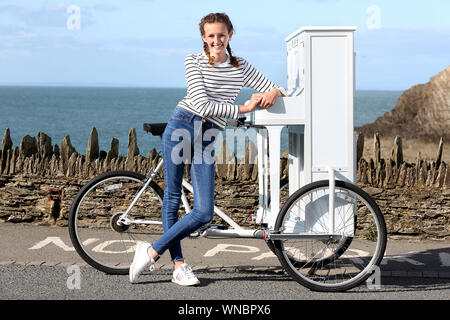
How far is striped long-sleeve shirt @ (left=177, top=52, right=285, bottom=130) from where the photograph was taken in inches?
193

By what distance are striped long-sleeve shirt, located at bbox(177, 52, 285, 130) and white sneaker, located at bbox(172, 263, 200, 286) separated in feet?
3.48

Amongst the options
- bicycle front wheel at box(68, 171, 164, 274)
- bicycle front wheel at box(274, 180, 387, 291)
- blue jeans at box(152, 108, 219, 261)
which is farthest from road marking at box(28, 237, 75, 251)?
bicycle front wheel at box(274, 180, 387, 291)

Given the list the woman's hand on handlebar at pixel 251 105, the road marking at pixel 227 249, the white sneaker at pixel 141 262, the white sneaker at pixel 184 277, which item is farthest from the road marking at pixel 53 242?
the woman's hand on handlebar at pixel 251 105

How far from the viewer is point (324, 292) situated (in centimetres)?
515

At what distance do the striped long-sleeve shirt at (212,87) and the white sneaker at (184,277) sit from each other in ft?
3.48

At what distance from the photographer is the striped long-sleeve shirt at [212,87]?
4.90 meters

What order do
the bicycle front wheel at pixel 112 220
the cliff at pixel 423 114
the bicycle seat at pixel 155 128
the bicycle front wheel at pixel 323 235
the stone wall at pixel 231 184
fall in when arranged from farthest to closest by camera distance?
the cliff at pixel 423 114 < the stone wall at pixel 231 184 < the bicycle front wheel at pixel 112 220 < the bicycle seat at pixel 155 128 < the bicycle front wheel at pixel 323 235

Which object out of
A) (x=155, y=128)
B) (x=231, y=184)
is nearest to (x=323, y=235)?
(x=155, y=128)

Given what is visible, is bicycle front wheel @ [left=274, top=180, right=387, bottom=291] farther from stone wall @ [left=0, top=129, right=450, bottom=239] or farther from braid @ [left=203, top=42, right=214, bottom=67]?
stone wall @ [left=0, top=129, right=450, bottom=239]

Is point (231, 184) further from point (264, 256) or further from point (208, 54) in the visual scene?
point (208, 54)

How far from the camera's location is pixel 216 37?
16.2 ft

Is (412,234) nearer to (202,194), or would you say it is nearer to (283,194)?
(283,194)

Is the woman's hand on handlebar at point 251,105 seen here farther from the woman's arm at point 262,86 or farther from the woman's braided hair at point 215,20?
the woman's braided hair at point 215,20
